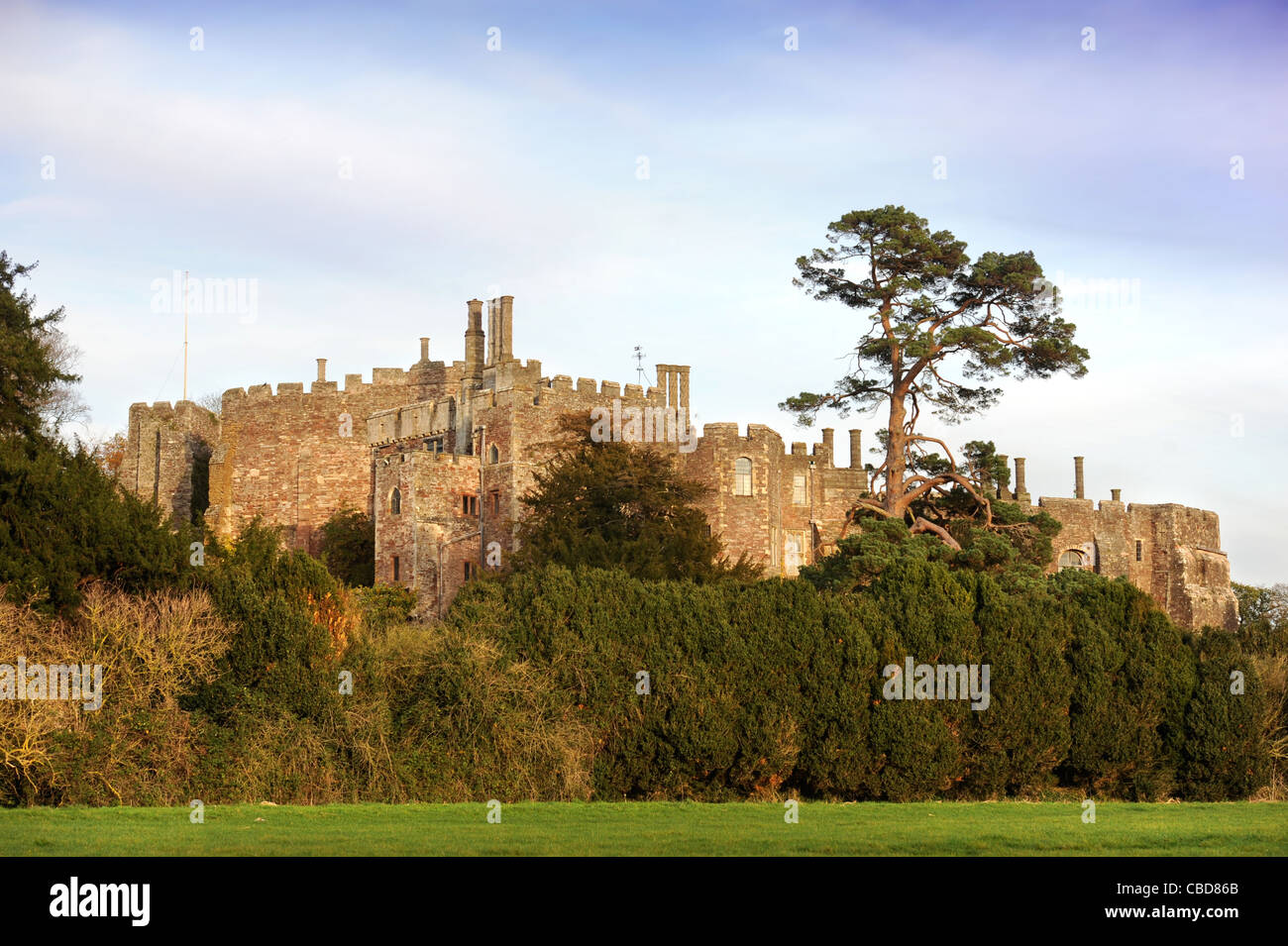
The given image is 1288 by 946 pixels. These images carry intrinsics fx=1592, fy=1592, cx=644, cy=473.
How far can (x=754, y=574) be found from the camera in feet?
145

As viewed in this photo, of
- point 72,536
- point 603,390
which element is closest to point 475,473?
point 603,390

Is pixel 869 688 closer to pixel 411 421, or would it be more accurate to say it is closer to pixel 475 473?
pixel 475 473

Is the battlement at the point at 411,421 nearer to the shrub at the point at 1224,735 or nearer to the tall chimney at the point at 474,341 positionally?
the tall chimney at the point at 474,341

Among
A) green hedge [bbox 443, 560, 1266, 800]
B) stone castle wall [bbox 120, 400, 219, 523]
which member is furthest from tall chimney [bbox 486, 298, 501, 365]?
green hedge [bbox 443, 560, 1266, 800]

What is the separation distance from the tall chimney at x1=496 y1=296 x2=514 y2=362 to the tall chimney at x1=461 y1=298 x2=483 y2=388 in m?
1.88

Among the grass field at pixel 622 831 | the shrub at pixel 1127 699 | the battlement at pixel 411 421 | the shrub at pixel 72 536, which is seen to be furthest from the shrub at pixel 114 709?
the battlement at pixel 411 421

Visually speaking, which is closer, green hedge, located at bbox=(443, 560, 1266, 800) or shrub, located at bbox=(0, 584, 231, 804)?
shrub, located at bbox=(0, 584, 231, 804)

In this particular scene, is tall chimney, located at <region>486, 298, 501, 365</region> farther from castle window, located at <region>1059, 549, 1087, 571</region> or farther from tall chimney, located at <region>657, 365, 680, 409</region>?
castle window, located at <region>1059, 549, 1087, 571</region>

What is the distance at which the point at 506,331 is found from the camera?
55.1 m

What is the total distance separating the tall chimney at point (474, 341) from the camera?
56.8m

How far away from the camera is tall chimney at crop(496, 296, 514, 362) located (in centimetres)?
5459
